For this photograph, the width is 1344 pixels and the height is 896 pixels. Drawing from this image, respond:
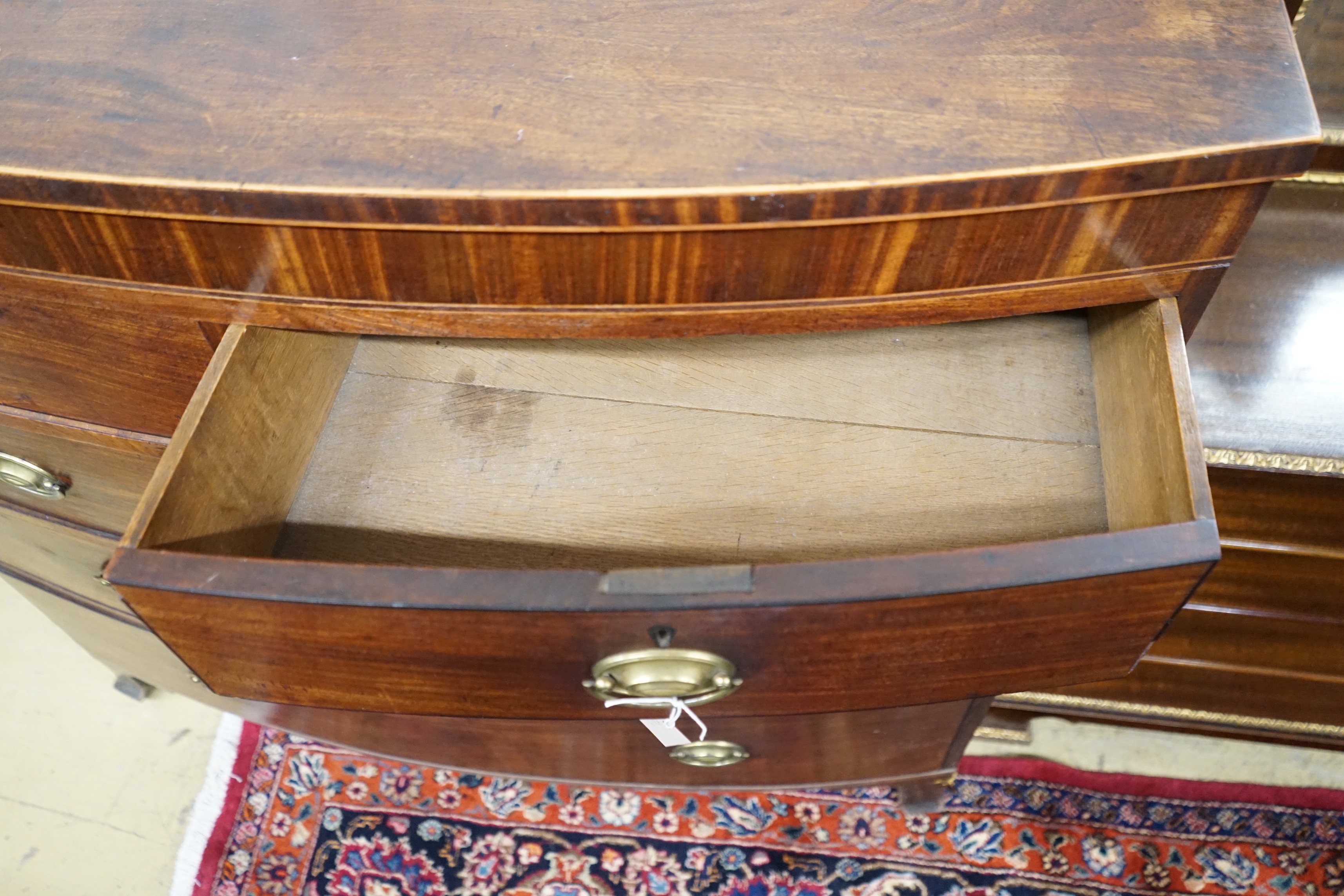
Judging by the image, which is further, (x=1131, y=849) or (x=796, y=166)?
Result: (x=1131, y=849)

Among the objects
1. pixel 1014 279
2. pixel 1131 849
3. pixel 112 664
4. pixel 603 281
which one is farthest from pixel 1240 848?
pixel 112 664

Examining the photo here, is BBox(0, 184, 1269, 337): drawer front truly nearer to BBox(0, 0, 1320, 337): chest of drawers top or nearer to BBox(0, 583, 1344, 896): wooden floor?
BBox(0, 0, 1320, 337): chest of drawers top

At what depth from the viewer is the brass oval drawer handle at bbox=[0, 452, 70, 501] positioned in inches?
27.6

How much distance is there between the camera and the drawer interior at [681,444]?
61 centimetres

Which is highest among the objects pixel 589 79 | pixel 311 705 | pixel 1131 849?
pixel 589 79

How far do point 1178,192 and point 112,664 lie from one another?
102cm

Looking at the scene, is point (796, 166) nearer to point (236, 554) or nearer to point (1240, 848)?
point (236, 554)

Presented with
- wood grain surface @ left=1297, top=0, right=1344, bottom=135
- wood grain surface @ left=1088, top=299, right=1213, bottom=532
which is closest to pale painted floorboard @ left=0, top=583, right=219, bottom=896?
wood grain surface @ left=1088, top=299, right=1213, bottom=532

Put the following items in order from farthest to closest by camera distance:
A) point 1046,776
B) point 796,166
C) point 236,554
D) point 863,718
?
point 1046,776 < point 863,718 < point 236,554 < point 796,166

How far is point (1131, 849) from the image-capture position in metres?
1.00

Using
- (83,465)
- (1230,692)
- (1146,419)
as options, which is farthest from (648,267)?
(1230,692)

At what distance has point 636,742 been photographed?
0.75 metres

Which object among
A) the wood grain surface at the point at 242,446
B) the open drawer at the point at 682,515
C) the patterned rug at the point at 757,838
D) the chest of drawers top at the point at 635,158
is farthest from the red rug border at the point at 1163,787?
the wood grain surface at the point at 242,446

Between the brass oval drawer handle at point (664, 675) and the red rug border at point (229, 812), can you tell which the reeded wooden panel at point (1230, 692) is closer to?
the brass oval drawer handle at point (664, 675)
